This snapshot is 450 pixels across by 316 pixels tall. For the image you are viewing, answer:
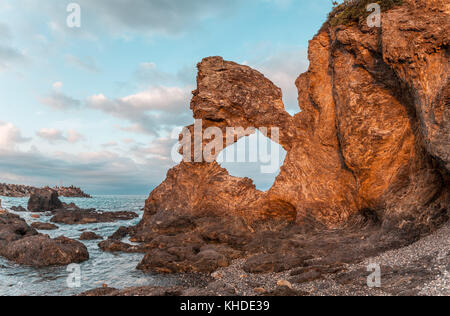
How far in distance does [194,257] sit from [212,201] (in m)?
9.30

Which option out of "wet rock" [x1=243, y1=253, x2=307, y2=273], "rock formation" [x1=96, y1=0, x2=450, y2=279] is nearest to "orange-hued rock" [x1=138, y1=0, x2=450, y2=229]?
"rock formation" [x1=96, y1=0, x2=450, y2=279]

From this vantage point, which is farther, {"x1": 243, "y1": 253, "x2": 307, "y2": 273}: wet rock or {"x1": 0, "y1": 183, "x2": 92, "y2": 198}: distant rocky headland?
{"x1": 0, "y1": 183, "x2": 92, "y2": 198}: distant rocky headland

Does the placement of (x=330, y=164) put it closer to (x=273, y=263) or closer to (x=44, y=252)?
(x=273, y=263)

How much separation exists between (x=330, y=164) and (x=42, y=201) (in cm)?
5801

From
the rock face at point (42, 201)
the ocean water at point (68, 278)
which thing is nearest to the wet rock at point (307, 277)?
the ocean water at point (68, 278)

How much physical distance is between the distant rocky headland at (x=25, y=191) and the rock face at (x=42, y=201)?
2559cm

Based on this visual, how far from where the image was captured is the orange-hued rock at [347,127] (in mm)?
13547

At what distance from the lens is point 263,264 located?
45.3 feet

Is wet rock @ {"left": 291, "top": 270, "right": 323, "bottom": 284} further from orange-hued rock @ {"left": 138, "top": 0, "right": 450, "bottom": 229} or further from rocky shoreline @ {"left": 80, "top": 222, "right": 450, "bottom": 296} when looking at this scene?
orange-hued rock @ {"left": 138, "top": 0, "right": 450, "bottom": 229}

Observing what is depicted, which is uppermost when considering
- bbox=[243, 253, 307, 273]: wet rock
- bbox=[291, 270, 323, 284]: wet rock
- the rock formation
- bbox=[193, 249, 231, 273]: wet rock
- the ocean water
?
the rock formation

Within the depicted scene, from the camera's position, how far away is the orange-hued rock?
13547 mm

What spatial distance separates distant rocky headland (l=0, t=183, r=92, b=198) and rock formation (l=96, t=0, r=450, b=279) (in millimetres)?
74785

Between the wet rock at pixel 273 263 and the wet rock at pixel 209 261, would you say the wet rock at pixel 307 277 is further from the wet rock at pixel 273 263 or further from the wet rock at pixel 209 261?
the wet rock at pixel 209 261
